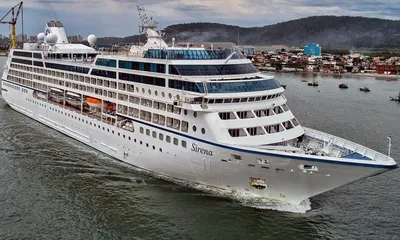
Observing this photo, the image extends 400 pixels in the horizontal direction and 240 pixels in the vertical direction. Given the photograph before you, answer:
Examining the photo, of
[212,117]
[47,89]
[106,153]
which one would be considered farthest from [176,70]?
[47,89]

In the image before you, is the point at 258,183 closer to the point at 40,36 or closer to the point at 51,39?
the point at 51,39

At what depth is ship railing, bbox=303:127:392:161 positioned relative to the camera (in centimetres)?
1571

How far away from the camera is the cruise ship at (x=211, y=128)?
1577 centimetres

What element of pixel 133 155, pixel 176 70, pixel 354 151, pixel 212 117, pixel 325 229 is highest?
pixel 176 70

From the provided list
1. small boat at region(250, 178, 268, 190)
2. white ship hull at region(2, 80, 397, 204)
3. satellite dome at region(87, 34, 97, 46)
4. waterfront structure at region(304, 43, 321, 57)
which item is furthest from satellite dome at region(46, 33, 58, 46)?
waterfront structure at region(304, 43, 321, 57)

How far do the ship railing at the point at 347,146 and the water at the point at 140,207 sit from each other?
2459mm

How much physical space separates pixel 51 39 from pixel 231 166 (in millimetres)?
22053

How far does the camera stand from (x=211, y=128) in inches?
658

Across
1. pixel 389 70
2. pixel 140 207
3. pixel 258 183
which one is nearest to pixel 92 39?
pixel 140 207

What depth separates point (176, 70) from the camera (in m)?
18.4

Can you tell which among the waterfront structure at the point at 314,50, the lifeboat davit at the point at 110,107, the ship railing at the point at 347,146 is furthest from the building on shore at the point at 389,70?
the lifeboat davit at the point at 110,107

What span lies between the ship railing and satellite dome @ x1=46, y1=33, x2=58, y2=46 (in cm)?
2222

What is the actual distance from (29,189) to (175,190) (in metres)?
7.07

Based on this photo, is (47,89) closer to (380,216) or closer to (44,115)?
(44,115)
